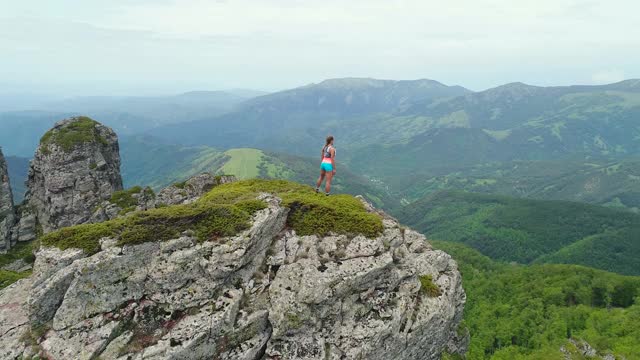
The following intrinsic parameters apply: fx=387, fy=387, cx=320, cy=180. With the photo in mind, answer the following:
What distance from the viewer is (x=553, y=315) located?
94250 millimetres

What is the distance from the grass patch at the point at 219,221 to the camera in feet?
77.0

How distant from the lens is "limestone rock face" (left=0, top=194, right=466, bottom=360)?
2098cm

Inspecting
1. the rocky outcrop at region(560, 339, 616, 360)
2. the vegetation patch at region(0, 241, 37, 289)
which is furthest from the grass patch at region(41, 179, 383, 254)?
the rocky outcrop at region(560, 339, 616, 360)

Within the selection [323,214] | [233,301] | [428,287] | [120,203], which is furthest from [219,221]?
[120,203]

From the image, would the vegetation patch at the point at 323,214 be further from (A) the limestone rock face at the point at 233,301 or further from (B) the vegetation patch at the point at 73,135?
(B) the vegetation patch at the point at 73,135

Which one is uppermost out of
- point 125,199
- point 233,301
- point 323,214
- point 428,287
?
point 323,214

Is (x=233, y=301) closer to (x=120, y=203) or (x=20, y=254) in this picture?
(x=120, y=203)

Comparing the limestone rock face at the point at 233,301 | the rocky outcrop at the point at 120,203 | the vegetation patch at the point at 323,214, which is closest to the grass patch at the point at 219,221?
the vegetation patch at the point at 323,214

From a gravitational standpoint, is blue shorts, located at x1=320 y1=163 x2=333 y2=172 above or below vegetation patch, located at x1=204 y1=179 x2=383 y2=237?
above

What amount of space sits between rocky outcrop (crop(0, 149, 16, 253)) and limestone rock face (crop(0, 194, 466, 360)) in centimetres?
5147

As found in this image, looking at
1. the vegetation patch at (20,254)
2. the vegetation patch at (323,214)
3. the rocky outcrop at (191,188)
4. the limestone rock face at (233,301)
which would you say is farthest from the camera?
the vegetation patch at (20,254)

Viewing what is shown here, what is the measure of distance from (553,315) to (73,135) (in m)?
113

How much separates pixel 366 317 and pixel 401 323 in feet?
8.09

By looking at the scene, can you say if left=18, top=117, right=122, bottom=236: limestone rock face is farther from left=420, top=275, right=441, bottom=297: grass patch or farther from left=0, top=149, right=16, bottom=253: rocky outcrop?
left=420, top=275, right=441, bottom=297: grass patch
